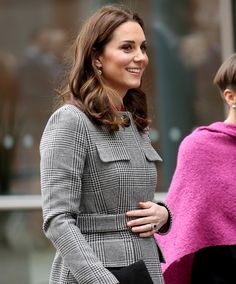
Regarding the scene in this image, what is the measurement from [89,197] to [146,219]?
0.22 meters

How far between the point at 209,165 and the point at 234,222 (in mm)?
245

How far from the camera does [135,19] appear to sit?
3.23 meters

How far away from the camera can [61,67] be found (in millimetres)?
6102

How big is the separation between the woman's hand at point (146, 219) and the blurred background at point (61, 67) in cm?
297

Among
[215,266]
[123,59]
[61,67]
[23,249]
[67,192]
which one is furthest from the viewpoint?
[23,249]

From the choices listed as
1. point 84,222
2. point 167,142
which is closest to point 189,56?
point 167,142

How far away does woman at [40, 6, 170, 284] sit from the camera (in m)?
2.91

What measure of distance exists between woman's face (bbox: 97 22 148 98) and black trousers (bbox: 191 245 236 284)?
33.8 inches

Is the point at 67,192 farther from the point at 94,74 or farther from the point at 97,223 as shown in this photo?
the point at 94,74

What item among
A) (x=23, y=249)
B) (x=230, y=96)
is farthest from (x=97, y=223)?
(x=23, y=249)

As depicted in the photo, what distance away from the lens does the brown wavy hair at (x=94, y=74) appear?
9.91 feet

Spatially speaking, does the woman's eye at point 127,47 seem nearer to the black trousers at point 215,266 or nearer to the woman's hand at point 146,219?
the woman's hand at point 146,219

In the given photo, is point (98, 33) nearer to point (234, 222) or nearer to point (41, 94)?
point (234, 222)

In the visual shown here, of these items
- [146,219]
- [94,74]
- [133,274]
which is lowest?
[133,274]
